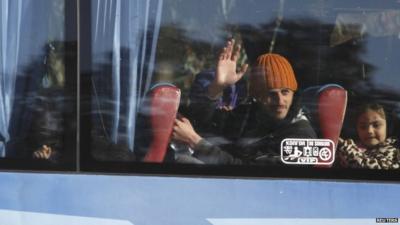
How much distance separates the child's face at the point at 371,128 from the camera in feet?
9.22

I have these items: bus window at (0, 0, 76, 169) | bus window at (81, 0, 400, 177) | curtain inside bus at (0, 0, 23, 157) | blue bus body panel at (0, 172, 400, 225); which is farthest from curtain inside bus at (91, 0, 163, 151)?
curtain inside bus at (0, 0, 23, 157)

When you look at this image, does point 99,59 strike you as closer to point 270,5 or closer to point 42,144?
point 42,144

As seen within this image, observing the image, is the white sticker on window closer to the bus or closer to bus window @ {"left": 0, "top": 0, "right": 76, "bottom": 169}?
the bus

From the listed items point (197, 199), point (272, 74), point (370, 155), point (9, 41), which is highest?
point (9, 41)

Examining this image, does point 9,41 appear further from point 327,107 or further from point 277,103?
point 327,107

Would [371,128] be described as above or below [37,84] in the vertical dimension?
below

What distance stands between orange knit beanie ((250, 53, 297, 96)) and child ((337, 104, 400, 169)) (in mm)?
363


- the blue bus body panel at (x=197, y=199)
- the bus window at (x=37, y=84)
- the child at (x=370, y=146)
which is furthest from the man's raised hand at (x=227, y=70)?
the bus window at (x=37, y=84)

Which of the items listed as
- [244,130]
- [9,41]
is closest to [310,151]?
[244,130]

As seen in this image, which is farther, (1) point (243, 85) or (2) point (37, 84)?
(2) point (37, 84)

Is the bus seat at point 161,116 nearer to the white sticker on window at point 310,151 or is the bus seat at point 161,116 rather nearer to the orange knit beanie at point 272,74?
the orange knit beanie at point 272,74

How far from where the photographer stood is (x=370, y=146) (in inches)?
111

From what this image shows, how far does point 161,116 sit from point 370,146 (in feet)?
3.37

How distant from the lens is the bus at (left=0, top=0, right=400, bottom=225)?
2.80 meters
